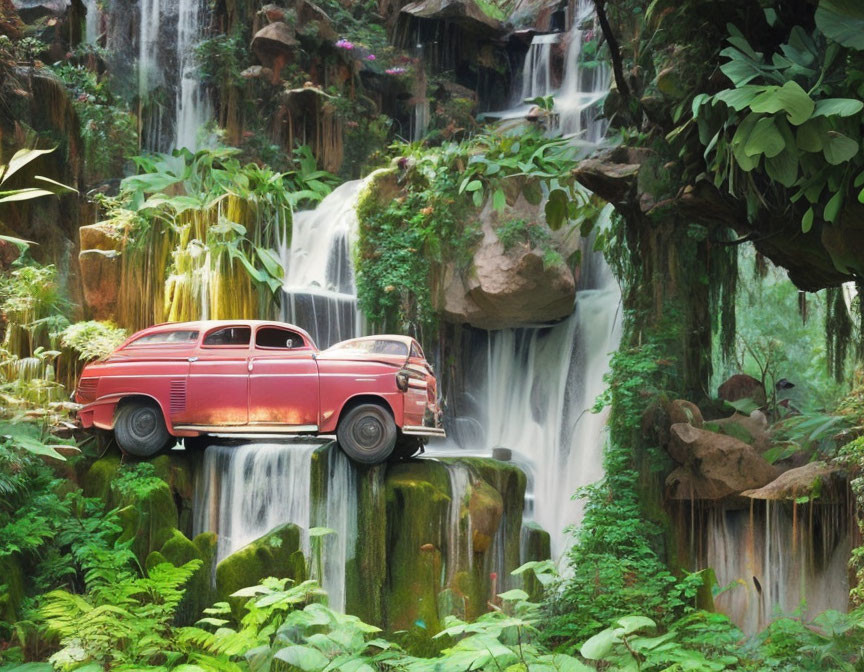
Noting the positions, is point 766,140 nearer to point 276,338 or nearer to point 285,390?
point 285,390

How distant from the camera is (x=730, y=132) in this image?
815 cm

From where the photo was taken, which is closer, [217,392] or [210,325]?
[217,392]

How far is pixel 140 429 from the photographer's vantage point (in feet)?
33.8

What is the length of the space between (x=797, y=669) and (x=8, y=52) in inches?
544

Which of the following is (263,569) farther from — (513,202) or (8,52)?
(8,52)

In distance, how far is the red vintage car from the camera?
9.98 meters

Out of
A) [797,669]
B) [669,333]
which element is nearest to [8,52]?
[669,333]

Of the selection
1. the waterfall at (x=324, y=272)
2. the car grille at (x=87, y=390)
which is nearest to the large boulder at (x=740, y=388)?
the waterfall at (x=324, y=272)

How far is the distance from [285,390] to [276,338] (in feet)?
2.97

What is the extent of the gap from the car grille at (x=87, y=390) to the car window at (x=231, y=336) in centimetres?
132

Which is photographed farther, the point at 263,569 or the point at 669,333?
the point at 669,333

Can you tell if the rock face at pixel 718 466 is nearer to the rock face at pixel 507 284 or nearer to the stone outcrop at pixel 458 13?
the rock face at pixel 507 284

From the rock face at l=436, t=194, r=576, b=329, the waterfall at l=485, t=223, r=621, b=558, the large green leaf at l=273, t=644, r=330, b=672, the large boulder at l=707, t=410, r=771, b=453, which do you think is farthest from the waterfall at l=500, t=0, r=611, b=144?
the large green leaf at l=273, t=644, r=330, b=672

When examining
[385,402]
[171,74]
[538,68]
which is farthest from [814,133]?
[171,74]
